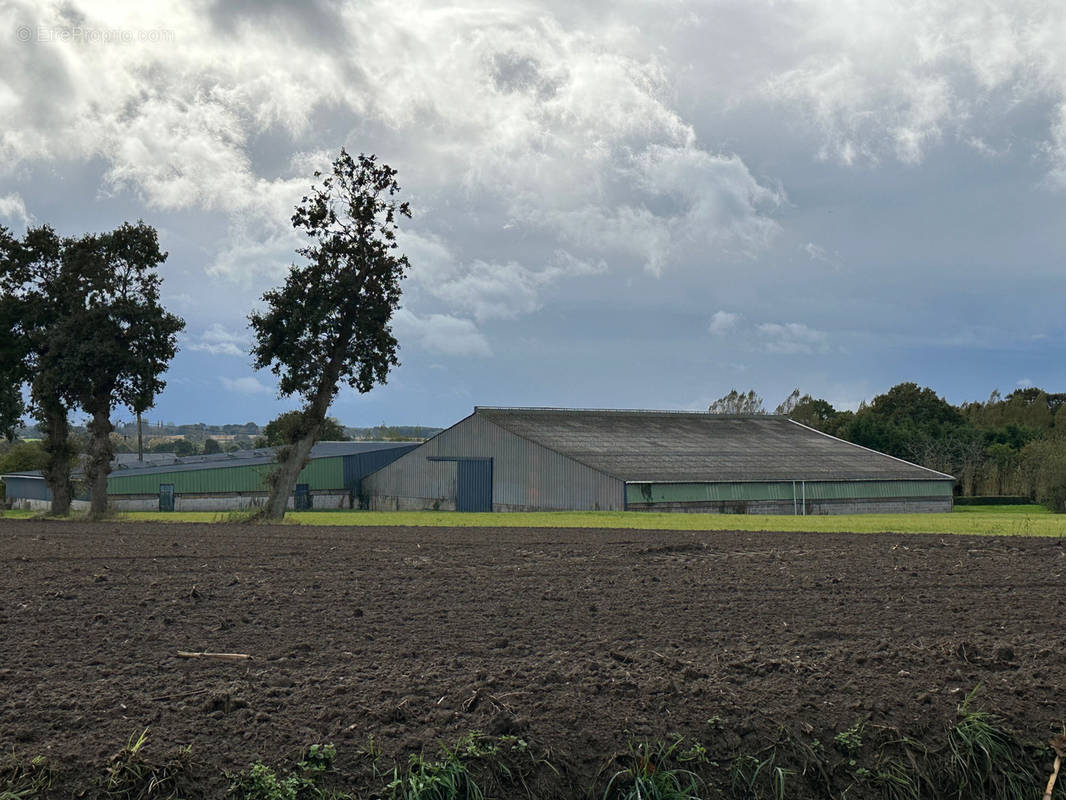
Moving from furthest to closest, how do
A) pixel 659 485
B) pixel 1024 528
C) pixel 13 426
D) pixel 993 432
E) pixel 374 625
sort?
1. pixel 993 432
2. pixel 659 485
3. pixel 13 426
4. pixel 1024 528
5. pixel 374 625

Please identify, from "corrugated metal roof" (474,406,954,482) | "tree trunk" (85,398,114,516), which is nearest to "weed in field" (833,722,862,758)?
"tree trunk" (85,398,114,516)

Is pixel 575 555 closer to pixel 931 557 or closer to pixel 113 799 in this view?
pixel 931 557

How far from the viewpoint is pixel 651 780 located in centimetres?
726

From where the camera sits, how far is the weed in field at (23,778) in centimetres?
666

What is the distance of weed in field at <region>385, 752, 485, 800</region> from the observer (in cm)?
687

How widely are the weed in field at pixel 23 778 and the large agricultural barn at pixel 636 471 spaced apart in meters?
44.7

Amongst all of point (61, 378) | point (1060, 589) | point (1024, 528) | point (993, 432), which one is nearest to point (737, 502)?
point (1024, 528)

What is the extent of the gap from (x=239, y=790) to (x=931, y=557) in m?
15.6

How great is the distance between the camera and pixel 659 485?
52312 mm

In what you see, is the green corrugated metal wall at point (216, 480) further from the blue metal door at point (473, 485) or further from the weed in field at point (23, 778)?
the weed in field at point (23, 778)

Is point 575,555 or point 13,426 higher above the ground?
point 13,426

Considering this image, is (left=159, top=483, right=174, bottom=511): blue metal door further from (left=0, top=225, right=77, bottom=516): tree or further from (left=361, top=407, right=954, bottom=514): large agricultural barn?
(left=0, top=225, right=77, bottom=516): tree

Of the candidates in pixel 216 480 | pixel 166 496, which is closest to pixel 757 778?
pixel 166 496

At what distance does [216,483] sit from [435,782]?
66.5 metres
